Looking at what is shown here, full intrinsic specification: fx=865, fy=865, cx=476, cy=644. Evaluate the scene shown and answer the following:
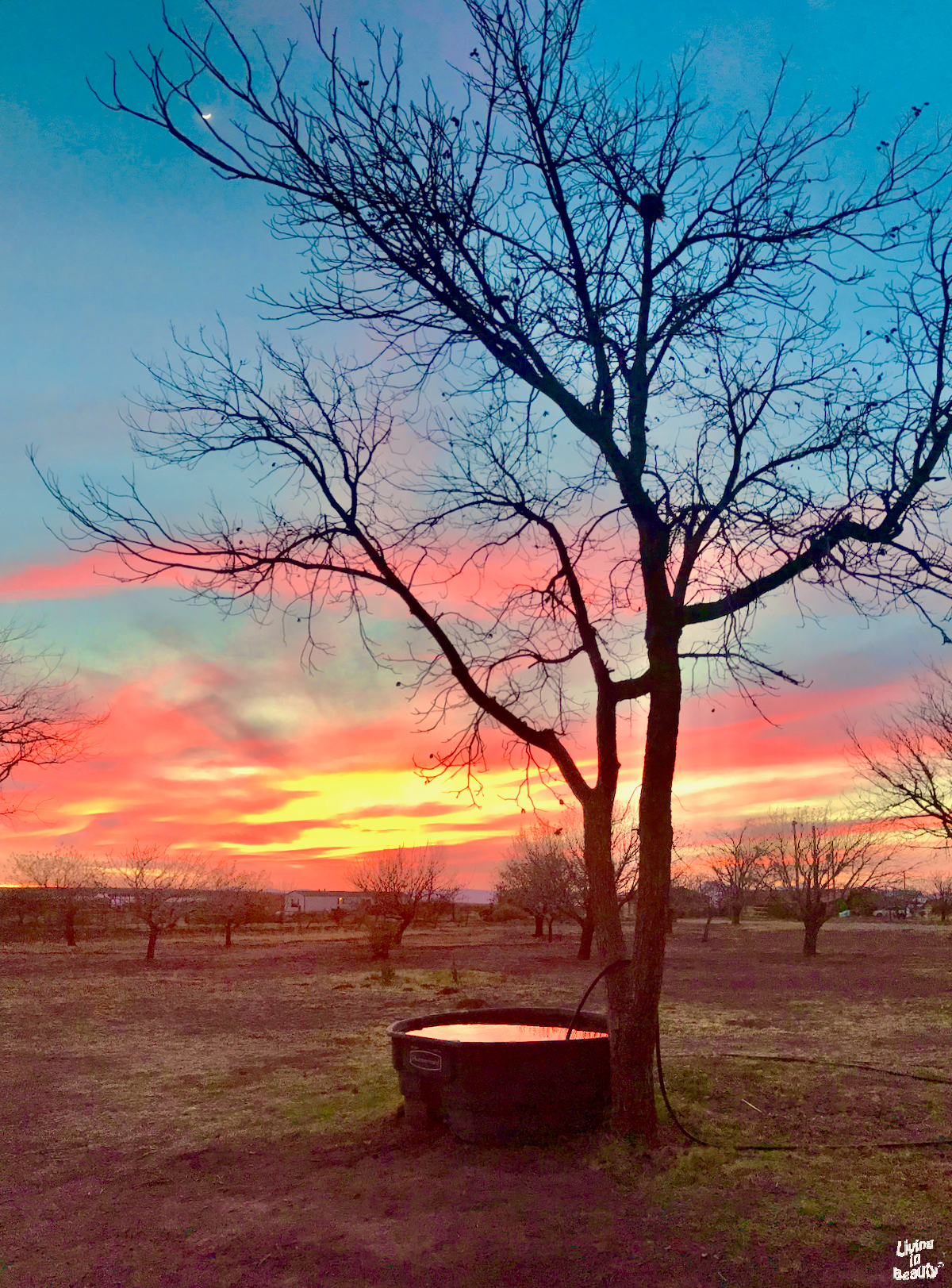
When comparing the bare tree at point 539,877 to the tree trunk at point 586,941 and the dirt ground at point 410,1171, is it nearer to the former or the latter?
the tree trunk at point 586,941

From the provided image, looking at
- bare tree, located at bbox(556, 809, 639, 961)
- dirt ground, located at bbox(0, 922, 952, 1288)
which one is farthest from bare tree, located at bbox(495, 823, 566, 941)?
dirt ground, located at bbox(0, 922, 952, 1288)

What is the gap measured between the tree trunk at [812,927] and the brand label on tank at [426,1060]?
24202mm

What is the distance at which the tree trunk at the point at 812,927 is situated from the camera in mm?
27531

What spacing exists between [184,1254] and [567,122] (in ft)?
24.7

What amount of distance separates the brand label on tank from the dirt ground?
53cm

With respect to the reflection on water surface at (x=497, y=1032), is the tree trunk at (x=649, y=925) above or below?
above

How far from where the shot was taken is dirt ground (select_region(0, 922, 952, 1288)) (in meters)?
4.41

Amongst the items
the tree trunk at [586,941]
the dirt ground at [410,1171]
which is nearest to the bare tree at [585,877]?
the tree trunk at [586,941]

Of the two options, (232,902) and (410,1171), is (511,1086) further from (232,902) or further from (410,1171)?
(232,902)

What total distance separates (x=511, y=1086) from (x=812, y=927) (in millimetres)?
25179

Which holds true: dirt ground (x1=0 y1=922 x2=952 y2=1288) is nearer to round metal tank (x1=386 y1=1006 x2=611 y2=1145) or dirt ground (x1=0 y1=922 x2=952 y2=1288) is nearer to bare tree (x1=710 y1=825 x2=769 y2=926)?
round metal tank (x1=386 y1=1006 x2=611 y2=1145)

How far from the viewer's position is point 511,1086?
20.1ft

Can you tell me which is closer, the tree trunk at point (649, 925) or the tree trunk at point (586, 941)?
the tree trunk at point (649, 925)

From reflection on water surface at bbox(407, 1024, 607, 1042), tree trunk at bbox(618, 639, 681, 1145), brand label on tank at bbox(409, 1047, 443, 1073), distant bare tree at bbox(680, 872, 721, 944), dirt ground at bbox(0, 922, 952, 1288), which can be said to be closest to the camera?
dirt ground at bbox(0, 922, 952, 1288)
